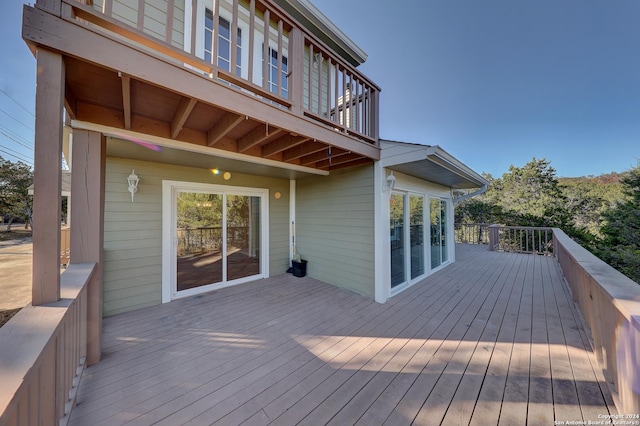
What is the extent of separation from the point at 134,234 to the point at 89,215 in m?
1.57

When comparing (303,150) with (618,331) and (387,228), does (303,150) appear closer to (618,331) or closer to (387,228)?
(387,228)

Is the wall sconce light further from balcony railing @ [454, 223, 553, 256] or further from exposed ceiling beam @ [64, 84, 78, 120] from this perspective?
balcony railing @ [454, 223, 553, 256]

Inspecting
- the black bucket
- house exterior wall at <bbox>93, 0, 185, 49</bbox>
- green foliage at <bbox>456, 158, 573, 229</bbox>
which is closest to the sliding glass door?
the black bucket

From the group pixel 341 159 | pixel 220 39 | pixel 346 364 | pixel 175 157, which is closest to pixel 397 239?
pixel 341 159

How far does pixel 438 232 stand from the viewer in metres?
5.75

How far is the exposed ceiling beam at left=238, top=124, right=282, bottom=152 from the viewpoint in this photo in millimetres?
2551

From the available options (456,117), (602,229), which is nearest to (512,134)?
(456,117)

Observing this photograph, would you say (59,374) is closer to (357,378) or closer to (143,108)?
(357,378)

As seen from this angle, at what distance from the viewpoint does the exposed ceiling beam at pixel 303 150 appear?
121 inches

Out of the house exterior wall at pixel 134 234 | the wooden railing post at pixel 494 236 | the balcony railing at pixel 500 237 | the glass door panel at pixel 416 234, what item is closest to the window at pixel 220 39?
the house exterior wall at pixel 134 234

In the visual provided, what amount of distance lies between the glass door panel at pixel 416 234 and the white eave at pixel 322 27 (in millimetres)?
3558

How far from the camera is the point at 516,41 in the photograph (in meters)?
5.94

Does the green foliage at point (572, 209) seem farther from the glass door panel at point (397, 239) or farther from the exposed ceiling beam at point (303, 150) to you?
the exposed ceiling beam at point (303, 150)

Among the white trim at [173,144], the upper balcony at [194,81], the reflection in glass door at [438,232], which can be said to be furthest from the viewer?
the reflection in glass door at [438,232]
